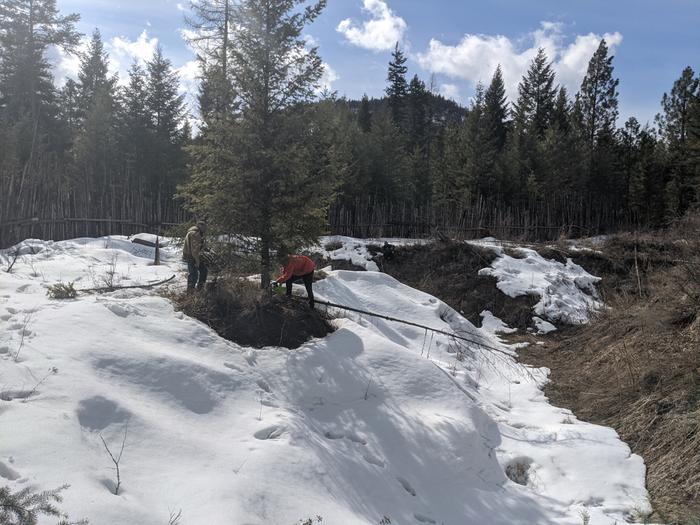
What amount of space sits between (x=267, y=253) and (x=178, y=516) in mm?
5270

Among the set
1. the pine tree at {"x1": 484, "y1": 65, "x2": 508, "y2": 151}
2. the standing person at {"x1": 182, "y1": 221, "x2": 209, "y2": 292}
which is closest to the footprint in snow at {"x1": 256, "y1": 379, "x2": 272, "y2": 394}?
the standing person at {"x1": 182, "y1": 221, "x2": 209, "y2": 292}

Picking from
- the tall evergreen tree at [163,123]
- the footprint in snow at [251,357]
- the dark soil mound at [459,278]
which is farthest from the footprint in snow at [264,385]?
the tall evergreen tree at [163,123]

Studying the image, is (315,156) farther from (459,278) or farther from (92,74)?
(92,74)

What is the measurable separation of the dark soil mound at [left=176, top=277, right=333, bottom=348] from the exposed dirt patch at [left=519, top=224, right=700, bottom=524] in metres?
4.35

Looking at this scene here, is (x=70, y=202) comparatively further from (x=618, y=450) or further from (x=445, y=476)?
(x=618, y=450)

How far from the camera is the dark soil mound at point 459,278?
41.0ft

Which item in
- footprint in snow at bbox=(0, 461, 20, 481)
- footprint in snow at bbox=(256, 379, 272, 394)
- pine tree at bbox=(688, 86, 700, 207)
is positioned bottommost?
footprint in snow at bbox=(256, 379, 272, 394)

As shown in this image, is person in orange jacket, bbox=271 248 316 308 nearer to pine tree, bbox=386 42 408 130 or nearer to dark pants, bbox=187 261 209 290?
dark pants, bbox=187 261 209 290

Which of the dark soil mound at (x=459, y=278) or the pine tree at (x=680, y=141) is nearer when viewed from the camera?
the dark soil mound at (x=459, y=278)

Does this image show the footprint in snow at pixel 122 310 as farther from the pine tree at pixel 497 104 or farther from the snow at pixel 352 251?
the pine tree at pixel 497 104

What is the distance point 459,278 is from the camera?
1412 cm

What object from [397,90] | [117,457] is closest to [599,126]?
[397,90]

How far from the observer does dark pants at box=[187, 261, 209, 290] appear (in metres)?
7.77

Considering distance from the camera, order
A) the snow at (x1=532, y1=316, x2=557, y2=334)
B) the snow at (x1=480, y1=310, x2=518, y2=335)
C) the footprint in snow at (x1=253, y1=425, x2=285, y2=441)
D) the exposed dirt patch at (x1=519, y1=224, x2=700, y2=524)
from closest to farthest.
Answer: the footprint in snow at (x1=253, y1=425, x2=285, y2=441), the exposed dirt patch at (x1=519, y1=224, x2=700, y2=524), the snow at (x1=532, y1=316, x2=557, y2=334), the snow at (x1=480, y1=310, x2=518, y2=335)
